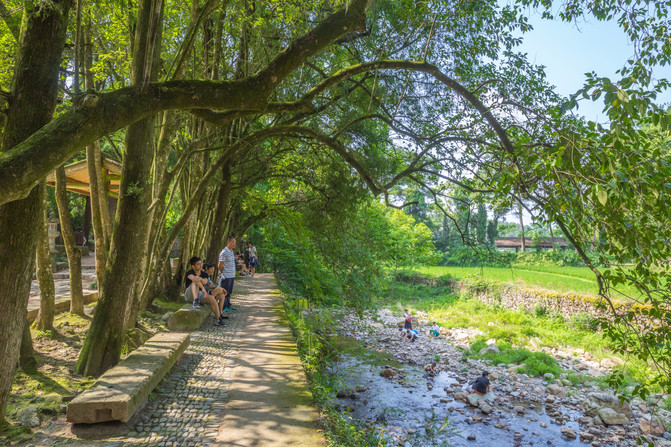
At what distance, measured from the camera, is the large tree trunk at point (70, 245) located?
20.8 feet

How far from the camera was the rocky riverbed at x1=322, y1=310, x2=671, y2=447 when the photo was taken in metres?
9.20

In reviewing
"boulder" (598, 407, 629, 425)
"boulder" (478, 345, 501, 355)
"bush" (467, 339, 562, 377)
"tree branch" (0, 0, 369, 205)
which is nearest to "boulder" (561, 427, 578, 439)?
"boulder" (598, 407, 629, 425)

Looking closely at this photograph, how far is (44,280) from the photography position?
5902 millimetres

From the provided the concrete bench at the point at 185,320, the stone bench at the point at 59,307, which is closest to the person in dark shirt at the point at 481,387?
the concrete bench at the point at 185,320

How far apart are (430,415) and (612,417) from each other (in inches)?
177

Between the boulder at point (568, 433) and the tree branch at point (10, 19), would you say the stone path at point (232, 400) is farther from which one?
the boulder at point (568, 433)

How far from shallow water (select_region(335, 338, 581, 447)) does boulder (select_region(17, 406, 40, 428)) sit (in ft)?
16.6

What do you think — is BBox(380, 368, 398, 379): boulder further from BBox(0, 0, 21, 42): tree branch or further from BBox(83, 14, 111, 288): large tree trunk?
BBox(0, 0, 21, 42): tree branch

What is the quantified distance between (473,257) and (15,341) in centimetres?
549

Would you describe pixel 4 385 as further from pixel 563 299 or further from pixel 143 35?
pixel 563 299

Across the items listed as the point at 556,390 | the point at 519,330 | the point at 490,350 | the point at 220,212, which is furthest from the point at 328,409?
the point at 519,330

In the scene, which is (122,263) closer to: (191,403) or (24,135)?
(191,403)

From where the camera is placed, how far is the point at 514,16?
7441 millimetres

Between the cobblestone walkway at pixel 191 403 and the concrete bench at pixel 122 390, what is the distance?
0.20 meters
